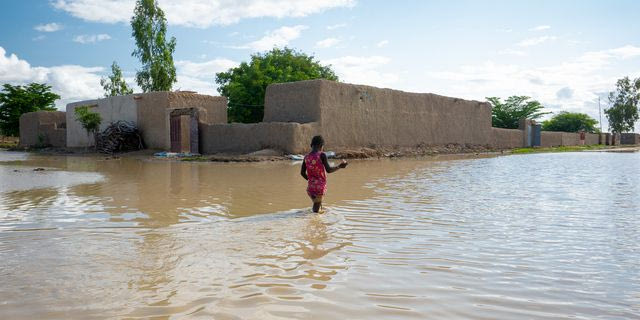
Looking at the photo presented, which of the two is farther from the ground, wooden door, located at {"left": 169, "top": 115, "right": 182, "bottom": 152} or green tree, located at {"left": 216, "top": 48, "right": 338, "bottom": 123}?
green tree, located at {"left": 216, "top": 48, "right": 338, "bottom": 123}

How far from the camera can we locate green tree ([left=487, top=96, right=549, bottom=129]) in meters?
41.2

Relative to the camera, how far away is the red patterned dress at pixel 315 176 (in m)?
5.86

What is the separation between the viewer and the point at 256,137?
58.2ft

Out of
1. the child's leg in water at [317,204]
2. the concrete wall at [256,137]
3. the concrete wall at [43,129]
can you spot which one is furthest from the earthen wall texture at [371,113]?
the concrete wall at [43,129]

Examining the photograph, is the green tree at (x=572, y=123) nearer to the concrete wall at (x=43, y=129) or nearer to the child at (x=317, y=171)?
the concrete wall at (x=43, y=129)

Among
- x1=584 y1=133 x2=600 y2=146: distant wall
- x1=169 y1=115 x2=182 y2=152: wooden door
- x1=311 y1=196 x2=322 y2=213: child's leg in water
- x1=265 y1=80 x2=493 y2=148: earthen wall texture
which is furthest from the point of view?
x1=584 y1=133 x2=600 y2=146: distant wall

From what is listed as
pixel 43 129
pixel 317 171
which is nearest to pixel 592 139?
pixel 43 129

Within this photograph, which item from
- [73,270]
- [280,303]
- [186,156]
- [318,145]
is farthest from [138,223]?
[186,156]

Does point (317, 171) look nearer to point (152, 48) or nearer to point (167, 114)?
point (167, 114)

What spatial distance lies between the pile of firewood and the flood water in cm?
1554

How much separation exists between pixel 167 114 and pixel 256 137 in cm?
512

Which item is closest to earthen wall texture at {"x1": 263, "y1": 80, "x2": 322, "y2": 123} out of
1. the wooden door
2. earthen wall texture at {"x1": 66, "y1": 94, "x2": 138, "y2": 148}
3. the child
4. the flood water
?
the wooden door

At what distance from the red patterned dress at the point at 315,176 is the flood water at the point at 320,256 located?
0.27 m

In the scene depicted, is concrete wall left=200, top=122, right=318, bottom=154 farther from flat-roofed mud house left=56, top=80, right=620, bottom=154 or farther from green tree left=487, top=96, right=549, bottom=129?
green tree left=487, top=96, right=549, bottom=129
